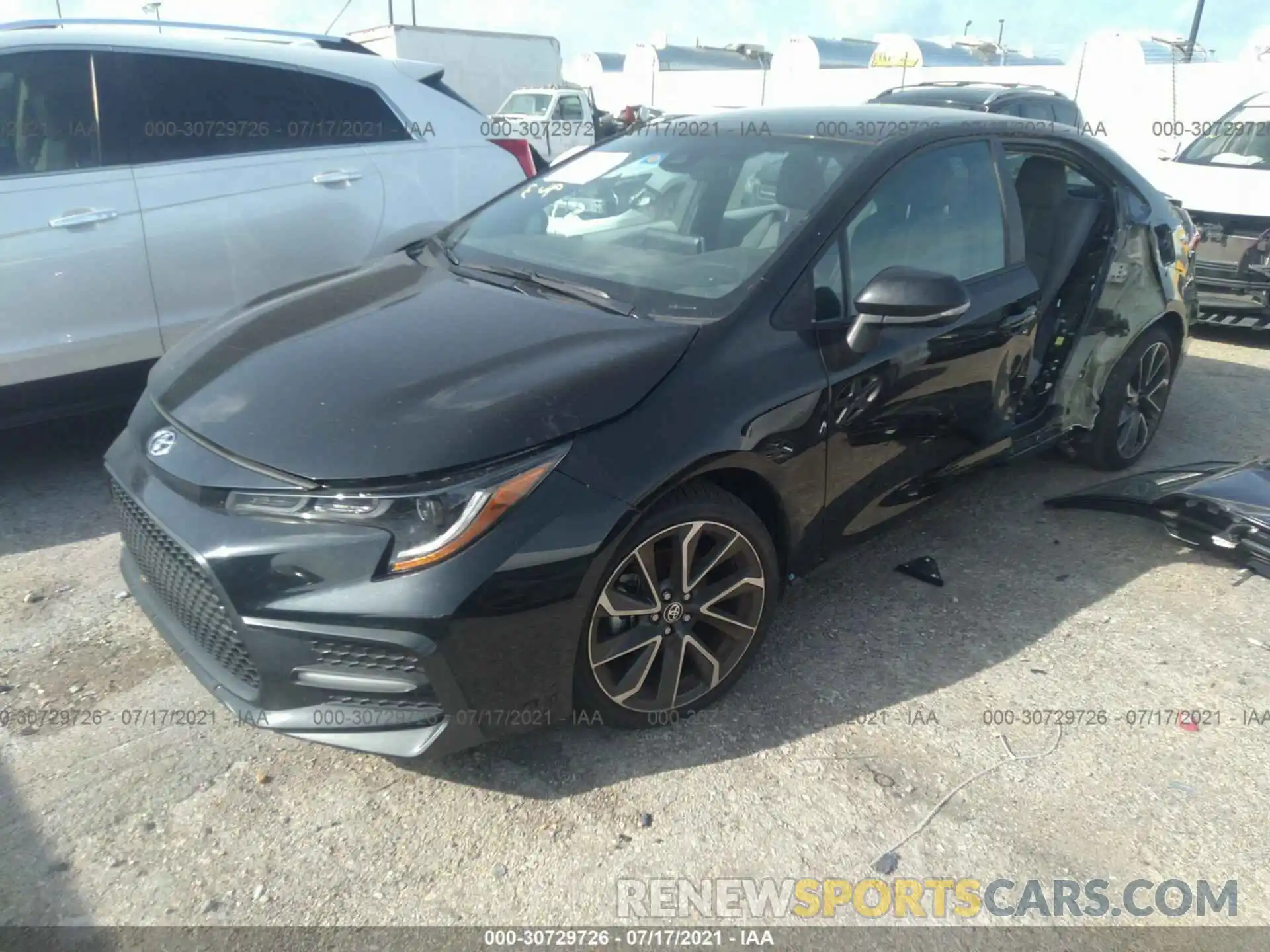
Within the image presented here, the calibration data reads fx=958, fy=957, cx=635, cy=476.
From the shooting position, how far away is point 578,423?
2301 mm

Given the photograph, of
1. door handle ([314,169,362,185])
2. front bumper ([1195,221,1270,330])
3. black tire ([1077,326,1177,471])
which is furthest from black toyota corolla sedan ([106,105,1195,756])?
front bumper ([1195,221,1270,330])

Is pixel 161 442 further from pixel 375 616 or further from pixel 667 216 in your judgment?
pixel 667 216

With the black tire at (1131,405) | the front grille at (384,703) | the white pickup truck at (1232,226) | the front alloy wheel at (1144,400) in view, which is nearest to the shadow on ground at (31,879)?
the front grille at (384,703)

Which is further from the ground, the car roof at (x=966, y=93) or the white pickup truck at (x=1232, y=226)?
the car roof at (x=966, y=93)

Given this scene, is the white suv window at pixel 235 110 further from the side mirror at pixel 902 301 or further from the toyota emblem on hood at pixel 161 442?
the side mirror at pixel 902 301

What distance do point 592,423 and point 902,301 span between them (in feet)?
3.36

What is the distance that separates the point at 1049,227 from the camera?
3.97 m

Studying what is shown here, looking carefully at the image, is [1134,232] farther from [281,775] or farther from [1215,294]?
[281,775]

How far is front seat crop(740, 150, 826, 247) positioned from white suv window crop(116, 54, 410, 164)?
2.53 metres

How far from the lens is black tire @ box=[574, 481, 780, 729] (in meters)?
2.44

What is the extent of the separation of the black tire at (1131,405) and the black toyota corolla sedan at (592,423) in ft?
2.20

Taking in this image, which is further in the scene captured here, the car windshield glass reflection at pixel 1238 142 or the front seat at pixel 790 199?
the car windshield glass reflection at pixel 1238 142

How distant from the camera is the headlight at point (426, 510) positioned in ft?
7.03

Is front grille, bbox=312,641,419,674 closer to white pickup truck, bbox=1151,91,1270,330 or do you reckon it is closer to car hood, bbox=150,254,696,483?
car hood, bbox=150,254,696,483
